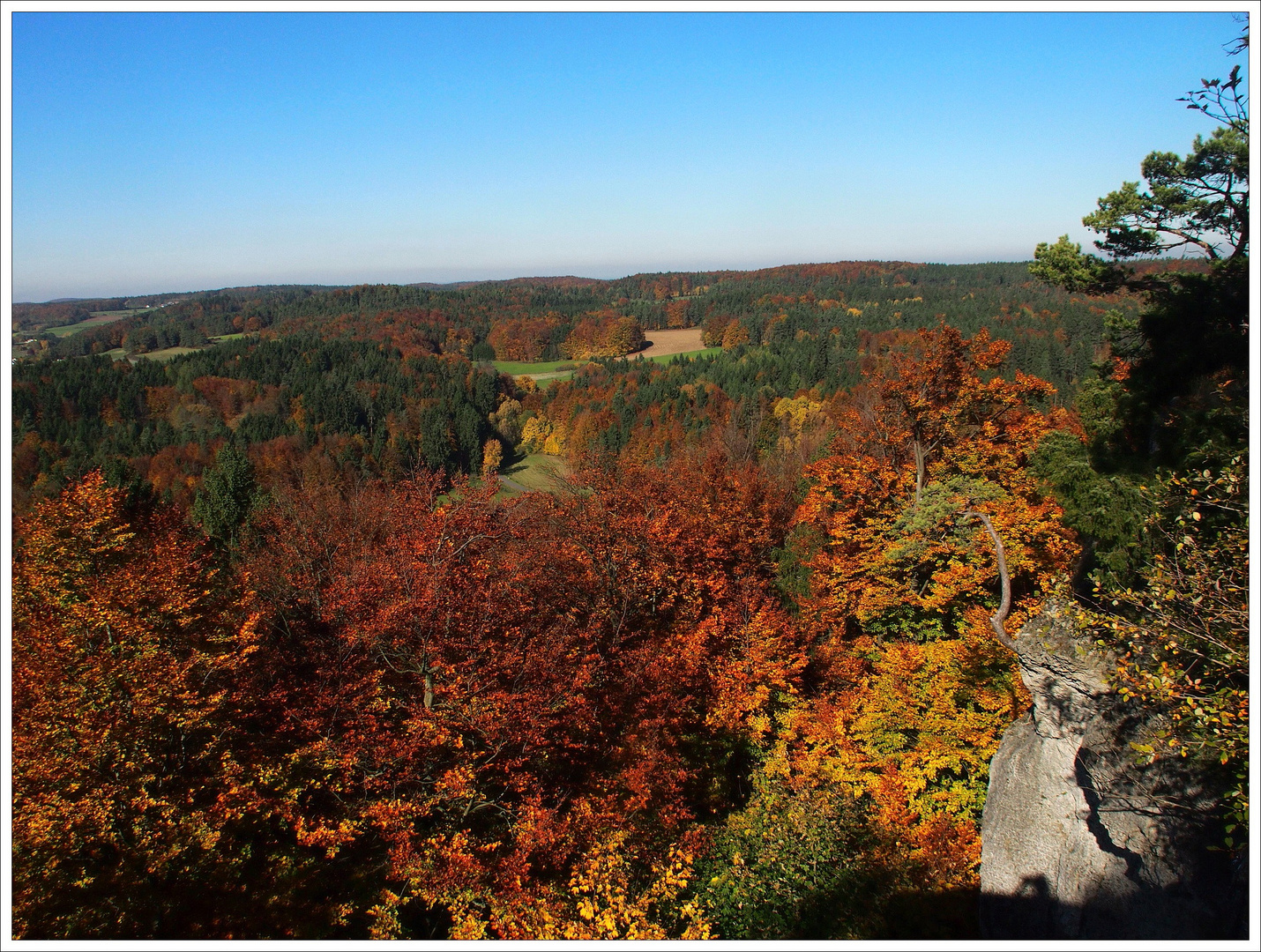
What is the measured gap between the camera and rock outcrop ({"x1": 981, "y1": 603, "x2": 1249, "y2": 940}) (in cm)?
849

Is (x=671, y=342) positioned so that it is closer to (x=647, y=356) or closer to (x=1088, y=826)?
(x=647, y=356)

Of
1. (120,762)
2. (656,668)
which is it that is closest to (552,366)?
(656,668)

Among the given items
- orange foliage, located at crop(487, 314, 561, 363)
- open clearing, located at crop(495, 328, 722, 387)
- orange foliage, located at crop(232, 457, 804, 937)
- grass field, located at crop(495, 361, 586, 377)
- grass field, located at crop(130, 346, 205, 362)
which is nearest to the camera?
orange foliage, located at crop(232, 457, 804, 937)

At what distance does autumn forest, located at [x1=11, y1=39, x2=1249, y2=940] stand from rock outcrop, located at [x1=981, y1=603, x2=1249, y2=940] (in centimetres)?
46

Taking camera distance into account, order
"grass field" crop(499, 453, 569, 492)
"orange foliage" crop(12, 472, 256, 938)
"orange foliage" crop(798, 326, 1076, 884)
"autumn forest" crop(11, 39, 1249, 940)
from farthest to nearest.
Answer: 1. "grass field" crop(499, 453, 569, 492)
2. "orange foliage" crop(798, 326, 1076, 884)
3. "autumn forest" crop(11, 39, 1249, 940)
4. "orange foliage" crop(12, 472, 256, 938)

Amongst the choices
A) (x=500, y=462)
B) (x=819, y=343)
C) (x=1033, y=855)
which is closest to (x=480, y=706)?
(x=1033, y=855)

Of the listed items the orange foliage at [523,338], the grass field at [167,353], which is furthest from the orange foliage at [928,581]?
the orange foliage at [523,338]

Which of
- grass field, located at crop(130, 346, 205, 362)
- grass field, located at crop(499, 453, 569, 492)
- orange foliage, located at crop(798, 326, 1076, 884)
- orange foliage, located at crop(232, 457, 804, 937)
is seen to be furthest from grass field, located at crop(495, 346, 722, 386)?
orange foliage, located at crop(232, 457, 804, 937)

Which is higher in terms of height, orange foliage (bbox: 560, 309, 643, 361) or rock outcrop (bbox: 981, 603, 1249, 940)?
orange foliage (bbox: 560, 309, 643, 361)

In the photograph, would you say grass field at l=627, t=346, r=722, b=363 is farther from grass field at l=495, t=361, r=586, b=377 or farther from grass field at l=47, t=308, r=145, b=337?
grass field at l=47, t=308, r=145, b=337

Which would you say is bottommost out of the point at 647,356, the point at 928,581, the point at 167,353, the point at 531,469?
the point at 531,469

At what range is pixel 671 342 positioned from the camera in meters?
144

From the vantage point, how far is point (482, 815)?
13.9 meters

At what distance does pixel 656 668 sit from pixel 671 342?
132 meters
